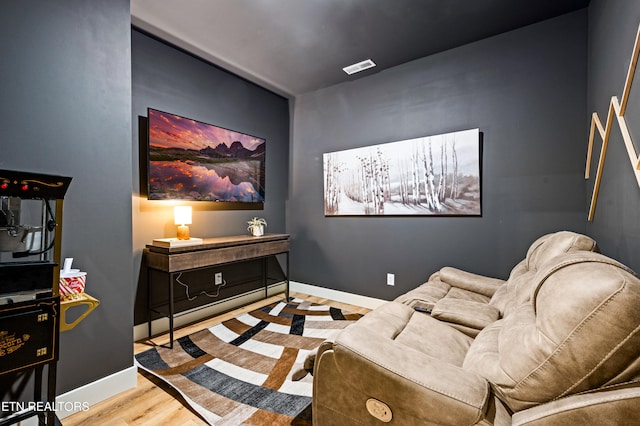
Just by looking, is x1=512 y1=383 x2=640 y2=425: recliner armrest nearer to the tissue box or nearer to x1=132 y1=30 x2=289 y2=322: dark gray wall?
the tissue box

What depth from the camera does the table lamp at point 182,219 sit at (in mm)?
2809

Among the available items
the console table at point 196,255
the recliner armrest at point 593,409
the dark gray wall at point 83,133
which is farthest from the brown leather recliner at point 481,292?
the dark gray wall at point 83,133

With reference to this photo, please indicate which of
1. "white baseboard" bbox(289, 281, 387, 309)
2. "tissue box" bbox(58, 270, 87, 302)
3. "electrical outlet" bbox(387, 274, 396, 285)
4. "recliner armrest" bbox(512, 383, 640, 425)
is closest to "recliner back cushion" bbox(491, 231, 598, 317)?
"recliner armrest" bbox(512, 383, 640, 425)

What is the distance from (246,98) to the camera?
367cm

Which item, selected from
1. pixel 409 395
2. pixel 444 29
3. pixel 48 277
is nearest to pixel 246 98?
pixel 444 29

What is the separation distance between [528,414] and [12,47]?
2.66 m

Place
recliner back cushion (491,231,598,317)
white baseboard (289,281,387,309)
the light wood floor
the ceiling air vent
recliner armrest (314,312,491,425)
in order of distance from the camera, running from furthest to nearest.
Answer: white baseboard (289,281,387,309) → the ceiling air vent → the light wood floor → recliner back cushion (491,231,598,317) → recliner armrest (314,312,491,425)

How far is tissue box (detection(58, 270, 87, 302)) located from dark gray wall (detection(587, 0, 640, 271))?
2813 mm

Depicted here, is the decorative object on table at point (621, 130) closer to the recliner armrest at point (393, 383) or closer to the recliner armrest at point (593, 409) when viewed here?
the recliner armrest at point (593, 409)

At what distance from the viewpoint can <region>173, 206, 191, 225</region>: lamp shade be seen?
2.81 meters

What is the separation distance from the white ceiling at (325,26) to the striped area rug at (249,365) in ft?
8.30

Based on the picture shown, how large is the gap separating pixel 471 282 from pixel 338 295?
5.68 feet

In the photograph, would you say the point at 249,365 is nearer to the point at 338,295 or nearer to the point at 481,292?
the point at 338,295

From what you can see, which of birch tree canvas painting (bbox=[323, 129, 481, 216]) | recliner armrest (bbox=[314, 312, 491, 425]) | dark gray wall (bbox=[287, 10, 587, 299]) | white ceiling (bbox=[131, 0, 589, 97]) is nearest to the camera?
recliner armrest (bbox=[314, 312, 491, 425])
